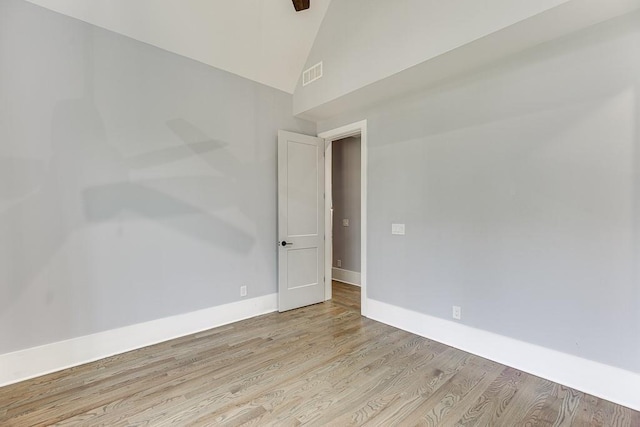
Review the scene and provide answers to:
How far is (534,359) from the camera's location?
→ 2.38 meters

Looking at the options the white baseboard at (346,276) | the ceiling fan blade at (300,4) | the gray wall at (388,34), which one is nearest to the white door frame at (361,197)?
the gray wall at (388,34)

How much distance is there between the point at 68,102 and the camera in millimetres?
2506

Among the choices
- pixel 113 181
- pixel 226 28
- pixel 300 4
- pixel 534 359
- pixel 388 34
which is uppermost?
pixel 300 4

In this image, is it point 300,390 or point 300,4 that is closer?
point 300,390

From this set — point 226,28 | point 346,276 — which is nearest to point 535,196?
point 226,28

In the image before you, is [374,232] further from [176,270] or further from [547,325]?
[176,270]

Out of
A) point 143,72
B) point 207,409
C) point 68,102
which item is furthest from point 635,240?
point 68,102

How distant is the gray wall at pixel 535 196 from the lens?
80.0 inches

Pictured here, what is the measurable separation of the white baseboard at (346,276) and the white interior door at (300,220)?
3.87 feet

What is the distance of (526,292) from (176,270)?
3.34m

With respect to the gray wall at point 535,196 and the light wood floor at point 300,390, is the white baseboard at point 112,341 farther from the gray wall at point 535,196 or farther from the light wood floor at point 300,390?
the gray wall at point 535,196

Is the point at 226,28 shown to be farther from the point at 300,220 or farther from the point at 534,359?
the point at 534,359

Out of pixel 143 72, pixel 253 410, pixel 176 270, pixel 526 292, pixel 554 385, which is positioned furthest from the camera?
pixel 176 270

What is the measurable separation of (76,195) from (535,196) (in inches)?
154
